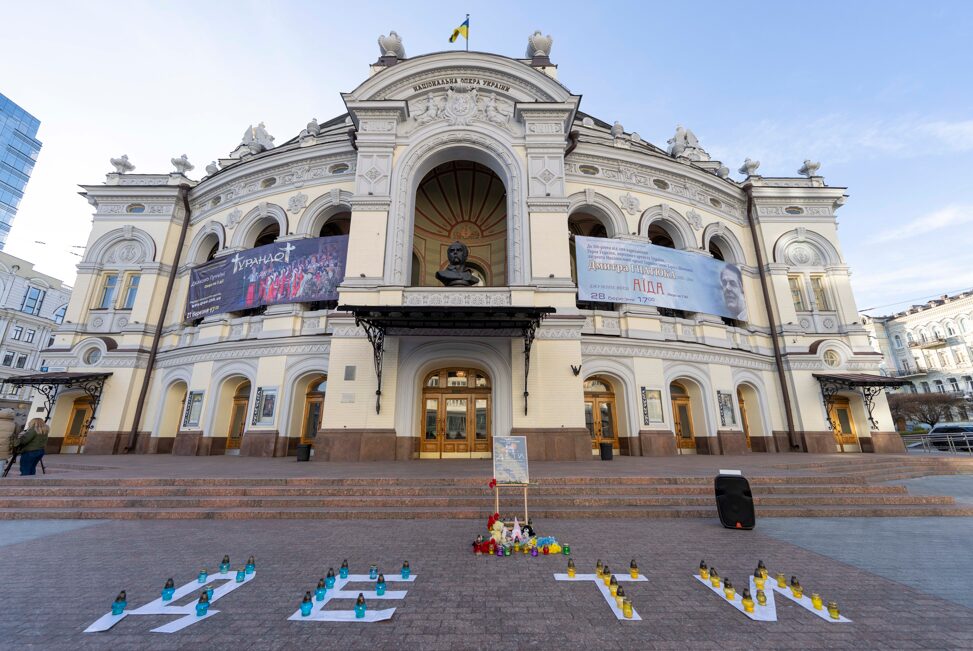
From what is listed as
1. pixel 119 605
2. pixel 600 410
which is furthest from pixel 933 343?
pixel 119 605

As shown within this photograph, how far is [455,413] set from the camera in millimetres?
16047

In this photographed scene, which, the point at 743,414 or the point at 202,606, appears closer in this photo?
the point at 202,606

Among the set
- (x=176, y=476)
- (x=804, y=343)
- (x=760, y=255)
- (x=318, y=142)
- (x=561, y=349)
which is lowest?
(x=176, y=476)

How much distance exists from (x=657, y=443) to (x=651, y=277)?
298 inches

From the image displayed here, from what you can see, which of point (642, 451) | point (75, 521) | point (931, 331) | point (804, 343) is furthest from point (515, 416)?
point (931, 331)

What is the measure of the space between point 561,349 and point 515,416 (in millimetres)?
3094

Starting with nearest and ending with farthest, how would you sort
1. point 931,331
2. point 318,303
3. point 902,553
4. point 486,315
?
point 902,553, point 486,315, point 318,303, point 931,331

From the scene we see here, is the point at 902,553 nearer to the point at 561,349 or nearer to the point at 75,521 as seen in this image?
the point at 561,349

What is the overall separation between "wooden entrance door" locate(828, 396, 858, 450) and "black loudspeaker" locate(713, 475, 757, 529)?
18.3 m

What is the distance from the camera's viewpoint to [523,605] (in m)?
3.92

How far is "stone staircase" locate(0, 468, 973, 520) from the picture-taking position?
7758 millimetres

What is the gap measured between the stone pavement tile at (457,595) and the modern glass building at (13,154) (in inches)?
3306

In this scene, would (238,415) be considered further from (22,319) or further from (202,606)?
(22,319)

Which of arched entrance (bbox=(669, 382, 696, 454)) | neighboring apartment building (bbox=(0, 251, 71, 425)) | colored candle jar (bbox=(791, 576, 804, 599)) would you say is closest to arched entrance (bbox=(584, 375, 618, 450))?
arched entrance (bbox=(669, 382, 696, 454))
